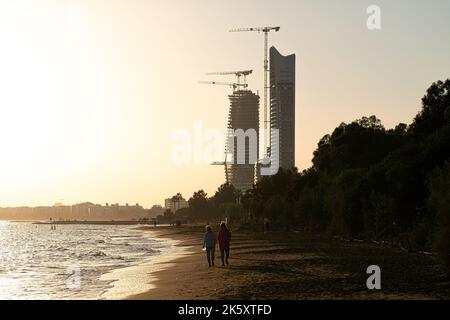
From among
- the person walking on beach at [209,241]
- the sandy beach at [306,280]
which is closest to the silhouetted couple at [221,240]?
the person walking on beach at [209,241]

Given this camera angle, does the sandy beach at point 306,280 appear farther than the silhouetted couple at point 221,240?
No

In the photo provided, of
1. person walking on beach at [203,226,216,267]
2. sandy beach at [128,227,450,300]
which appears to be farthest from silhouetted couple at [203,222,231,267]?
sandy beach at [128,227,450,300]

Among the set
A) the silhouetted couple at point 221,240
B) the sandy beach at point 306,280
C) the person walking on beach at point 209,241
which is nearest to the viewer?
the sandy beach at point 306,280

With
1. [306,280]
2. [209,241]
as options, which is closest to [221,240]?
[209,241]

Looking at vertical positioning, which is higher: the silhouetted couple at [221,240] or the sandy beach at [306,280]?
the silhouetted couple at [221,240]

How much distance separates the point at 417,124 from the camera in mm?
73562

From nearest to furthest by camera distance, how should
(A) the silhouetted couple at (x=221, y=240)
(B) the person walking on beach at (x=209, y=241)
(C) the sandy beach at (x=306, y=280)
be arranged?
(C) the sandy beach at (x=306, y=280), (A) the silhouetted couple at (x=221, y=240), (B) the person walking on beach at (x=209, y=241)

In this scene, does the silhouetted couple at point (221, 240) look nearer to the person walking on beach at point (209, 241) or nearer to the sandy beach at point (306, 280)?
the person walking on beach at point (209, 241)

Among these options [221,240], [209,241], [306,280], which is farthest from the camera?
[209,241]

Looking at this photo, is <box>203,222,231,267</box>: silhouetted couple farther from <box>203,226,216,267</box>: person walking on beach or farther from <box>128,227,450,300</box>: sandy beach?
<box>128,227,450,300</box>: sandy beach

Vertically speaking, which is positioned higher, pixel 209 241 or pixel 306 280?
pixel 209 241

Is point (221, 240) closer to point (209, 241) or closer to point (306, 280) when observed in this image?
point (209, 241)
